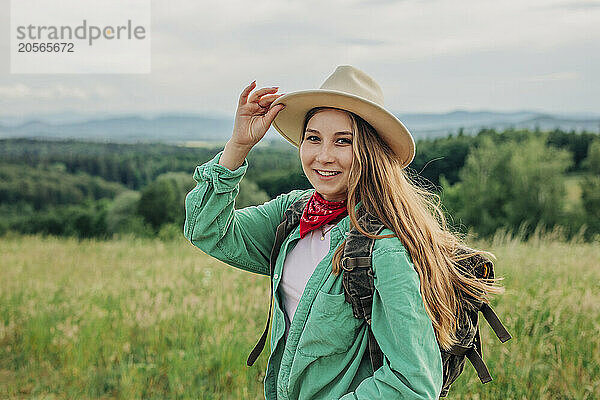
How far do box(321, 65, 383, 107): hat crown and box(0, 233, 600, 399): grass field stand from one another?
101 inches

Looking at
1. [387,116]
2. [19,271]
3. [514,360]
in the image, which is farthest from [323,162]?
[19,271]

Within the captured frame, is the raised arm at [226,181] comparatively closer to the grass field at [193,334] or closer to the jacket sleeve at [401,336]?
the jacket sleeve at [401,336]

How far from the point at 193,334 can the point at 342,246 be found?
3458mm

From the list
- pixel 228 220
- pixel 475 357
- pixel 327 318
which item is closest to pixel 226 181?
pixel 228 220

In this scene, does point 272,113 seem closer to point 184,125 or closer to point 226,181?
point 226,181

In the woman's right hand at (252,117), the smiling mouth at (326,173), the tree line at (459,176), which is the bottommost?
the tree line at (459,176)

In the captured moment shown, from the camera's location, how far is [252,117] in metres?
2.47

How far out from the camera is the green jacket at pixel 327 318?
191cm

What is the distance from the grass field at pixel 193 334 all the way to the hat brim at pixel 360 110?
7.74 ft

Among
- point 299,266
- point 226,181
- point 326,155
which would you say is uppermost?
point 326,155

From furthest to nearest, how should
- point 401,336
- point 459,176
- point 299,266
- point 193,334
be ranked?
point 459,176
point 193,334
point 299,266
point 401,336

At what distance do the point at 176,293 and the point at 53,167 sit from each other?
44.1m

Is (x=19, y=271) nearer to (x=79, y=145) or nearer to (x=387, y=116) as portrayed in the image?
(x=387, y=116)

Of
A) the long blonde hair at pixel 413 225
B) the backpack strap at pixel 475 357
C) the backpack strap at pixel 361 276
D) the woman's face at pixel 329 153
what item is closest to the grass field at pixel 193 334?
the backpack strap at pixel 475 357
